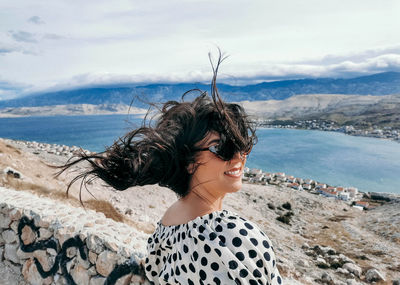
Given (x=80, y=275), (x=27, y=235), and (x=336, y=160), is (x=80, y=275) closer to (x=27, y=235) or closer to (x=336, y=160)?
(x=27, y=235)

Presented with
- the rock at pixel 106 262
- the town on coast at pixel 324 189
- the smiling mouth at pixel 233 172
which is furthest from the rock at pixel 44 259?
the town on coast at pixel 324 189

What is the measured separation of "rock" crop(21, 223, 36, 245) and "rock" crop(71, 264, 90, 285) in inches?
41.8

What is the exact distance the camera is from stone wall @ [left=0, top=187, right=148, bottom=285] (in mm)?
3354

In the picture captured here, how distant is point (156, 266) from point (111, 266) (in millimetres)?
1336

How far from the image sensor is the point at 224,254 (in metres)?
1.40

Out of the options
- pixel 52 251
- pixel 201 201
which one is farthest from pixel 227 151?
pixel 52 251

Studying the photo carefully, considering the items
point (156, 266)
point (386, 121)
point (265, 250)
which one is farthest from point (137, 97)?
point (386, 121)

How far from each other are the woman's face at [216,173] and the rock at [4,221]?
4.16m

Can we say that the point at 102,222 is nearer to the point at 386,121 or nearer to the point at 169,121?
the point at 169,121

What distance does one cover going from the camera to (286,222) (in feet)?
87.1

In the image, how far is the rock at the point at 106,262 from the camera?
334 centimetres

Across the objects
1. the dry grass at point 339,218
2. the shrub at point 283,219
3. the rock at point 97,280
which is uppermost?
the rock at point 97,280

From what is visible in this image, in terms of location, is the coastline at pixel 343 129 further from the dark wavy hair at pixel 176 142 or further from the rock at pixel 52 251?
the dark wavy hair at pixel 176 142

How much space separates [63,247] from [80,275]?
52 cm
